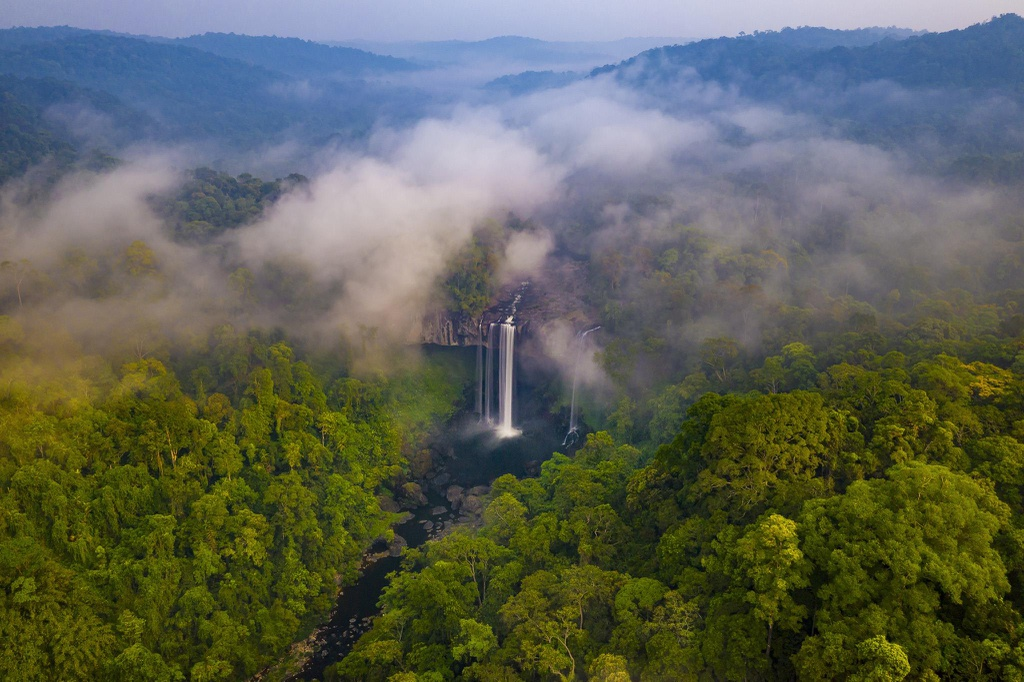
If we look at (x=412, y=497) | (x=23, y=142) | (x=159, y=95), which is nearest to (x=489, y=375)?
(x=412, y=497)

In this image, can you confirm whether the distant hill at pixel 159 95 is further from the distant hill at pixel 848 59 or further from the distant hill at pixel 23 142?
the distant hill at pixel 848 59

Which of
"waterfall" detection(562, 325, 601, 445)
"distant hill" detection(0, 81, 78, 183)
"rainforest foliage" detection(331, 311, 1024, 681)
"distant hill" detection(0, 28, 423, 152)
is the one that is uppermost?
"distant hill" detection(0, 28, 423, 152)

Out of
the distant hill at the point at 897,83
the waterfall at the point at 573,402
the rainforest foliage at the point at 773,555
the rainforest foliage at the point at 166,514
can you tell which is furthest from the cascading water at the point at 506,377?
the distant hill at the point at 897,83

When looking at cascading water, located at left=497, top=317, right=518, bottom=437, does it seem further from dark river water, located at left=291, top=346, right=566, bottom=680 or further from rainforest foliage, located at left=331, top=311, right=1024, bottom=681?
rainforest foliage, located at left=331, top=311, right=1024, bottom=681

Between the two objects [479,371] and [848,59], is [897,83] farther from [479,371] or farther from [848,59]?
[479,371]

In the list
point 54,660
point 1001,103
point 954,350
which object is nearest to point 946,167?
point 1001,103

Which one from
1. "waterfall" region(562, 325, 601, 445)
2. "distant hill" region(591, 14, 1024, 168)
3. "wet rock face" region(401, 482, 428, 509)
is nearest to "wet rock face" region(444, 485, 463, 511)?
"wet rock face" region(401, 482, 428, 509)
